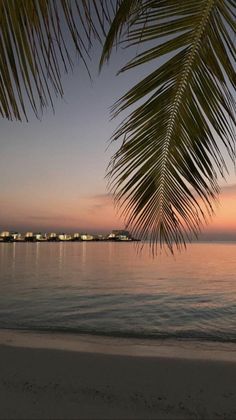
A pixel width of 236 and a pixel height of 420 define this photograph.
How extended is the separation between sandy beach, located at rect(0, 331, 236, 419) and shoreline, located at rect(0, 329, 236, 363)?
0.15ft

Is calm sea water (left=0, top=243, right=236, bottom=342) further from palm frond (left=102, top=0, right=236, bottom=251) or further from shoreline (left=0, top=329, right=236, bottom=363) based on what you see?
palm frond (left=102, top=0, right=236, bottom=251)

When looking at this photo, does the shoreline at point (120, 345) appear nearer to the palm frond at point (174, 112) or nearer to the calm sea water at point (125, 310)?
the calm sea water at point (125, 310)

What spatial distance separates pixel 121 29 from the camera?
218 centimetres

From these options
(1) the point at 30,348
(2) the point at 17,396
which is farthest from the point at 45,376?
(1) the point at 30,348

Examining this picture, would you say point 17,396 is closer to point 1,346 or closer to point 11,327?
point 1,346

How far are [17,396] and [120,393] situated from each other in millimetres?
1454

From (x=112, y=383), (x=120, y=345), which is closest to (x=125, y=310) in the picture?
(x=120, y=345)

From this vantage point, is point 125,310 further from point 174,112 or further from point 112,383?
point 174,112

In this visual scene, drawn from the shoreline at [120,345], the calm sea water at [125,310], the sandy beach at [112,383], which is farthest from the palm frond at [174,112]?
the calm sea water at [125,310]

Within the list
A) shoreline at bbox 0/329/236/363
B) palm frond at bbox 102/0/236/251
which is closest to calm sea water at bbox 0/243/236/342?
shoreline at bbox 0/329/236/363

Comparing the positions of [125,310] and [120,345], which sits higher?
[120,345]

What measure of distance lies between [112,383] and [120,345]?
4.51m

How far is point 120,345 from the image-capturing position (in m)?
11.3

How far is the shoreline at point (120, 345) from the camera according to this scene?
9734 millimetres
